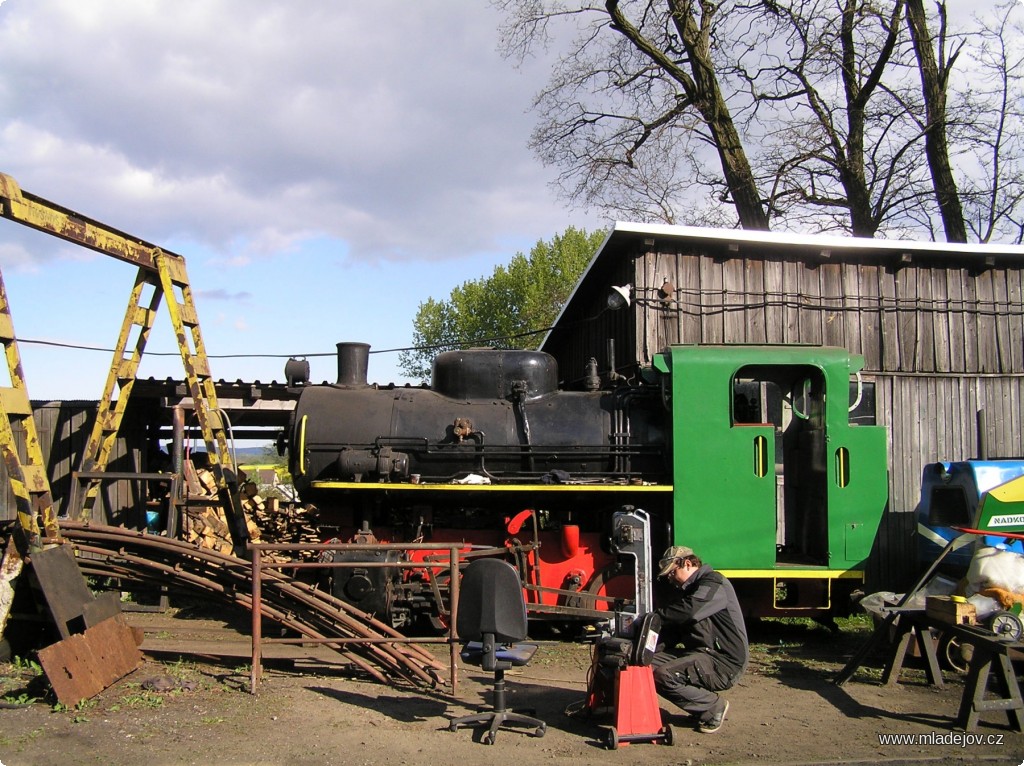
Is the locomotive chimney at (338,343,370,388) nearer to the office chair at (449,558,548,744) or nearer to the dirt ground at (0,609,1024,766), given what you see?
the dirt ground at (0,609,1024,766)

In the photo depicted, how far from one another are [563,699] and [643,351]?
4929mm

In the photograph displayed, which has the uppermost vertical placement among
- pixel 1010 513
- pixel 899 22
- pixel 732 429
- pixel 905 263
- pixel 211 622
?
pixel 899 22

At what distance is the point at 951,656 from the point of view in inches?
263

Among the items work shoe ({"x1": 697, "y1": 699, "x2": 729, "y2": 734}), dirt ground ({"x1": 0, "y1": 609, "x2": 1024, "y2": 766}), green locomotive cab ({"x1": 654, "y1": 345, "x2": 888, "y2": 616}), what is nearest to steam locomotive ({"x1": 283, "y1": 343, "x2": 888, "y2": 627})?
green locomotive cab ({"x1": 654, "y1": 345, "x2": 888, "y2": 616})

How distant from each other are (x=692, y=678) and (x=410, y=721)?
5.86 ft

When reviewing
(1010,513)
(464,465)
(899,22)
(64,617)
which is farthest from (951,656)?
(899,22)

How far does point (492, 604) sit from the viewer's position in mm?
4855

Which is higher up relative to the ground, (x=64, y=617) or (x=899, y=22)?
(x=899, y=22)

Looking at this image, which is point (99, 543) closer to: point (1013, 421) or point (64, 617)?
point (64, 617)

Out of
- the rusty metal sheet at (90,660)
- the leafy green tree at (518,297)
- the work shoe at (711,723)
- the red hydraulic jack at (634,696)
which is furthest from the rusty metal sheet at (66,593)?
the leafy green tree at (518,297)

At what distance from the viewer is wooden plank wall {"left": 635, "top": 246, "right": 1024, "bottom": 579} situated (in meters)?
9.98

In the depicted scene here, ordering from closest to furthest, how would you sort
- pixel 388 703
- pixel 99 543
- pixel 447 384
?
pixel 388 703 < pixel 99 543 < pixel 447 384

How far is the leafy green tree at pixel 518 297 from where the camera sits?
125ft

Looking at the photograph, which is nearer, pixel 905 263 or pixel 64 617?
pixel 64 617
